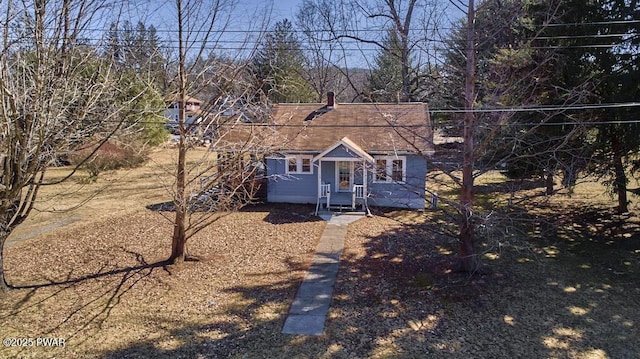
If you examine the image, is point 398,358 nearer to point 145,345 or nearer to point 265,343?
point 265,343

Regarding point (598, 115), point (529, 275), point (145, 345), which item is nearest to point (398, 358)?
point (145, 345)

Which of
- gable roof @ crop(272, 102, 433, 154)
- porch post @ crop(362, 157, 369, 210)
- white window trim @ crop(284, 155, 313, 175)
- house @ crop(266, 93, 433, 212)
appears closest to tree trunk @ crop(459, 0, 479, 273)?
house @ crop(266, 93, 433, 212)

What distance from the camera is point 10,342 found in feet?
22.6

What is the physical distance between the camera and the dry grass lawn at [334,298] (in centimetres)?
695

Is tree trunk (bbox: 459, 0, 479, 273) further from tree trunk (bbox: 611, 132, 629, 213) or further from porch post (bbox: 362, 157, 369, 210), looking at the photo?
tree trunk (bbox: 611, 132, 629, 213)

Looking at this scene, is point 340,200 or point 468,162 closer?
point 468,162

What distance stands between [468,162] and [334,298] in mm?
4119

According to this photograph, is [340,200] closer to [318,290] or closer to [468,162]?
[318,290]

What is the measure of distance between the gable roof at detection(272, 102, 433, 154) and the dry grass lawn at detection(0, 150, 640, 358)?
3.41m

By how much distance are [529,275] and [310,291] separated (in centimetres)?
531

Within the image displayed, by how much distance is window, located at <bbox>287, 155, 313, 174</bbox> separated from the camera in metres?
16.6

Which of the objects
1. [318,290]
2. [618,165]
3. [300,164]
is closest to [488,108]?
[318,290]

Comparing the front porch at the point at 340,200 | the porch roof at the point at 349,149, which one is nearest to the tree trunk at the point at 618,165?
the porch roof at the point at 349,149

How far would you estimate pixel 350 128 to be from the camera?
17.1 meters
